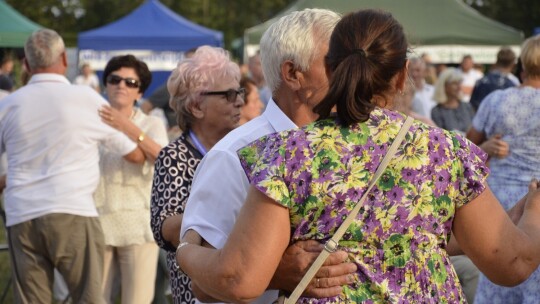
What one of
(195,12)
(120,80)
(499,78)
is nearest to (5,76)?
Answer: (499,78)

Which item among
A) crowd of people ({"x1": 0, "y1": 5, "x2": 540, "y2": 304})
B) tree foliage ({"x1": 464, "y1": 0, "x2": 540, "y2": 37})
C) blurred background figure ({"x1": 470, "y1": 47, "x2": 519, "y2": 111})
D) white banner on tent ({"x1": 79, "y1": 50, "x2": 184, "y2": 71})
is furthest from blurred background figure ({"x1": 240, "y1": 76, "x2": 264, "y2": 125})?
tree foliage ({"x1": 464, "y1": 0, "x2": 540, "y2": 37})

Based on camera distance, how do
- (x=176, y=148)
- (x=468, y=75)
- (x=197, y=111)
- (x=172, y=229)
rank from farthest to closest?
(x=468, y=75)
(x=197, y=111)
(x=176, y=148)
(x=172, y=229)

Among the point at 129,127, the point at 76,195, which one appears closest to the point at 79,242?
the point at 76,195

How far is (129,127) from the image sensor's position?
646cm

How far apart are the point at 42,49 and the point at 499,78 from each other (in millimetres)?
6561

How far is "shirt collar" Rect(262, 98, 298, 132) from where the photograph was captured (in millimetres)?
3094

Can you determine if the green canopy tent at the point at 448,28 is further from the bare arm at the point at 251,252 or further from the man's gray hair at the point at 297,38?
the bare arm at the point at 251,252

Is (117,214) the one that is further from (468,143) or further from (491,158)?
(468,143)

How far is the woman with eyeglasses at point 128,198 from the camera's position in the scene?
22.5ft

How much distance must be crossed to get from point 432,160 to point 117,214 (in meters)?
4.46

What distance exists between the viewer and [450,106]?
11711mm

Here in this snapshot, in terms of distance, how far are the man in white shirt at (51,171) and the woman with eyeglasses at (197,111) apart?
174 cm

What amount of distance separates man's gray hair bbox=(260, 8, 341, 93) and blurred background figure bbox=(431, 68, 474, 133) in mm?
8526

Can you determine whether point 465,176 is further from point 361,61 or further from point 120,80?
point 120,80
